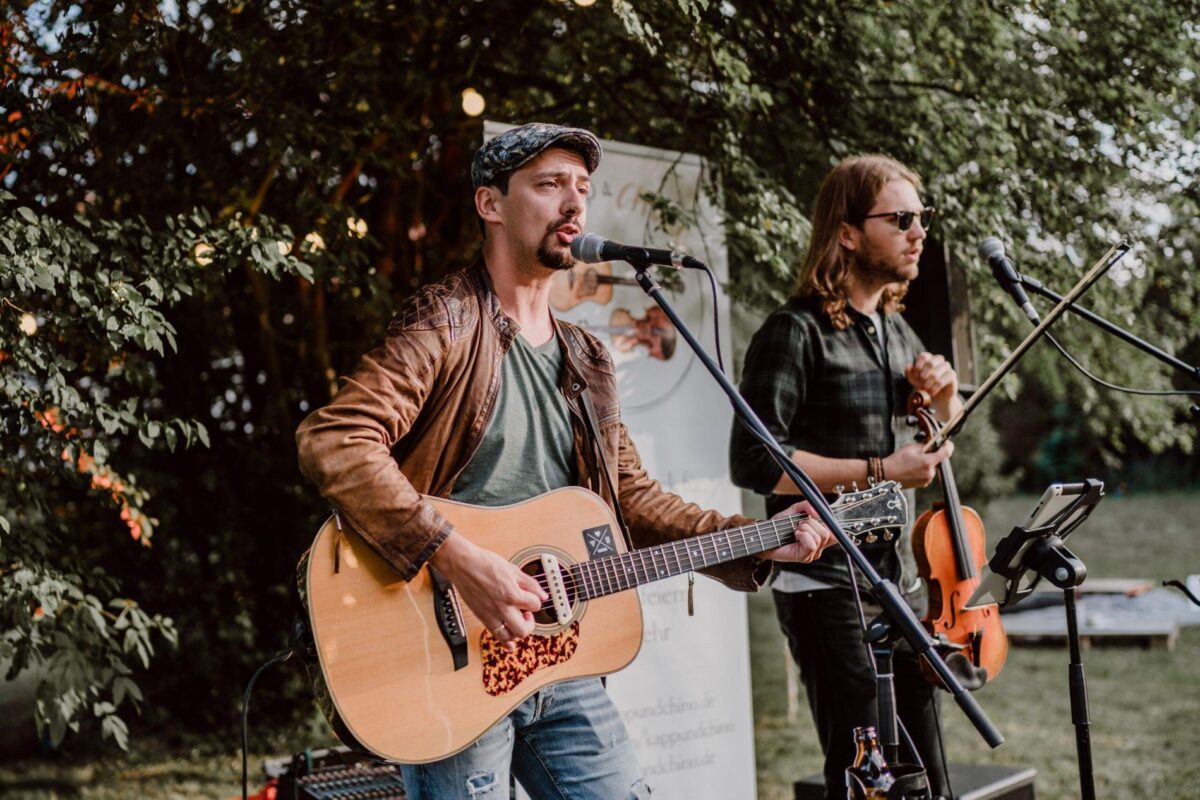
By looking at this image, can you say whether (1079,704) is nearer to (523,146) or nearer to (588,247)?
(588,247)

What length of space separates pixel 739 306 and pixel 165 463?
352cm

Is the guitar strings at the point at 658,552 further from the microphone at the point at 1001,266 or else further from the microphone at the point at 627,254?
the microphone at the point at 1001,266

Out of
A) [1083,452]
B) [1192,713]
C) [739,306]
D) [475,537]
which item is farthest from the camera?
[1083,452]

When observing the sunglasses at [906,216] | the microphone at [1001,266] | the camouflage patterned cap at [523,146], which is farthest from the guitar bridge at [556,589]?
the sunglasses at [906,216]

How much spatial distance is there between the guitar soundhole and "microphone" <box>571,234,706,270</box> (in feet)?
2.37

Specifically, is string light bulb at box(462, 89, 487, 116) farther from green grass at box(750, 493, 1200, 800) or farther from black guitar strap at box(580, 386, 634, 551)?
green grass at box(750, 493, 1200, 800)

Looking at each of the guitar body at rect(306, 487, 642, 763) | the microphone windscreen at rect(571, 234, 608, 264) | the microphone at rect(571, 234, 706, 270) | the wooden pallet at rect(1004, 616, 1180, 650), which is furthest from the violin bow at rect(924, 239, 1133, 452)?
the wooden pallet at rect(1004, 616, 1180, 650)

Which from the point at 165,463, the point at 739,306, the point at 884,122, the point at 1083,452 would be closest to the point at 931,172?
the point at 884,122

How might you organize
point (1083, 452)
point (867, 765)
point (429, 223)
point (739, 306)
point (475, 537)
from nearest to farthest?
point (867, 765) → point (475, 537) → point (739, 306) → point (429, 223) → point (1083, 452)

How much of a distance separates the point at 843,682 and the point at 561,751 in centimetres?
104

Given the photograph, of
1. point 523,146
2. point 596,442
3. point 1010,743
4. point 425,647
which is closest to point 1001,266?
point 596,442

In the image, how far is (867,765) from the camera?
2387 mm

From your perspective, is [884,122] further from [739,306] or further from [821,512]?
[821,512]

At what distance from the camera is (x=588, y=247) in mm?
2588
